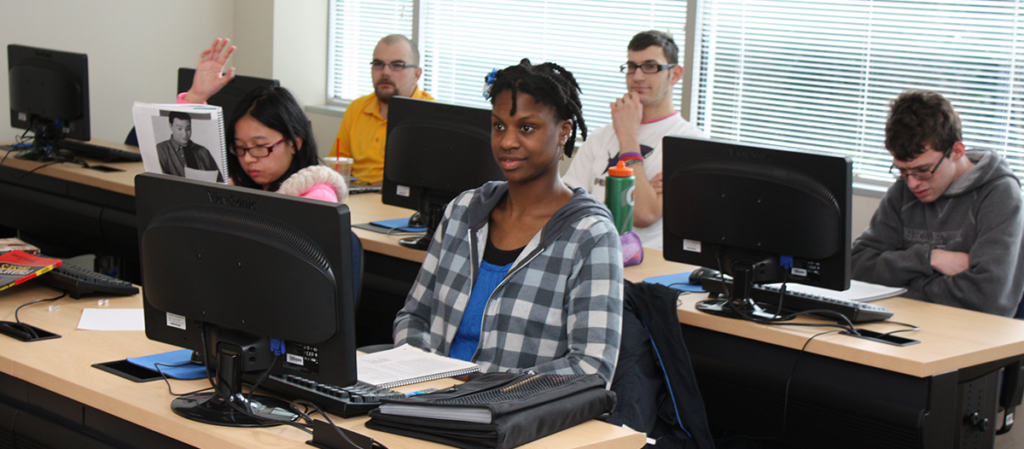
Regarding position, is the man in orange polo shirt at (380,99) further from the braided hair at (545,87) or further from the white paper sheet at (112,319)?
the braided hair at (545,87)

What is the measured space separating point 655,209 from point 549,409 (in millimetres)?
1825

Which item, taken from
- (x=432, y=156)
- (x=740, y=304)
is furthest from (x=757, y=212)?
(x=432, y=156)

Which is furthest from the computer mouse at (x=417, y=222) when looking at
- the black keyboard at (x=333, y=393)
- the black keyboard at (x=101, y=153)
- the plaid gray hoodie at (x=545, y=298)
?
the black keyboard at (x=101, y=153)

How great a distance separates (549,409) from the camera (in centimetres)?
137

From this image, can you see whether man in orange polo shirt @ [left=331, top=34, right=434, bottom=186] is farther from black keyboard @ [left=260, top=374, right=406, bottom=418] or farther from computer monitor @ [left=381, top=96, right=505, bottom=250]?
black keyboard @ [left=260, top=374, right=406, bottom=418]

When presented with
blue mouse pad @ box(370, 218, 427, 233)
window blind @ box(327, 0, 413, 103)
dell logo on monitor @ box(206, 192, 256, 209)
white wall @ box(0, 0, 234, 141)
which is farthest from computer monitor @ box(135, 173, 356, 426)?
window blind @ box(327, 0, 413, 103)

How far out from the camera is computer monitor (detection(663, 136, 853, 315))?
204 centimetres

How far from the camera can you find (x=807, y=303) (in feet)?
7.36

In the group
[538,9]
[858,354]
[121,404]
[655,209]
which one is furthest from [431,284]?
[538,9]

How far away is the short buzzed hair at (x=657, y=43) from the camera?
337 centimetres

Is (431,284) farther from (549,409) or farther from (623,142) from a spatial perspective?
(623,142)

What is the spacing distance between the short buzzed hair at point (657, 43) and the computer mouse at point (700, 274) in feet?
3.68

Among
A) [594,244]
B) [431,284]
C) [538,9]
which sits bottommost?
[431,284]

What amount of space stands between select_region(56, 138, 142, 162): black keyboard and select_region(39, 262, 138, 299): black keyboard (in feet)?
6.64
